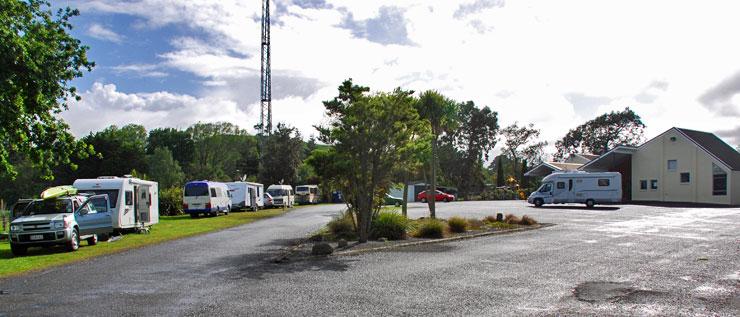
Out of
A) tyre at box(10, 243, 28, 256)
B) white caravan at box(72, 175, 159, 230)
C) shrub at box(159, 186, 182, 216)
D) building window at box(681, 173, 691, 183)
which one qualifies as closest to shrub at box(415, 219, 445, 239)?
white caravan at box(72, 175, 159, 230)

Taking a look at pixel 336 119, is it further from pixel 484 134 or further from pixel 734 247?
pixel 484 134

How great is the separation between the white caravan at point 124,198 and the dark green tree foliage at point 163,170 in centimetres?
5743

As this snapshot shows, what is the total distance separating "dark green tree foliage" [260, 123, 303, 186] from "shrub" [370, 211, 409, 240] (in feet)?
164

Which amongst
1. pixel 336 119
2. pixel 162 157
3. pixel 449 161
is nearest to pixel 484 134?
pixel 449 161

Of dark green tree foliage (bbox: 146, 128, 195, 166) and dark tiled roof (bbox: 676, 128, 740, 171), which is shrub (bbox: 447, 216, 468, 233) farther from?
dark green tree foliage (bbox: 146, 128, 195, 166)

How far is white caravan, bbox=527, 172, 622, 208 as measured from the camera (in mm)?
40062

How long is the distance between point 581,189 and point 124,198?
31176mm

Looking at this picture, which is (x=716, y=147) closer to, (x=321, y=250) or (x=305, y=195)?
(x=305, y=195)

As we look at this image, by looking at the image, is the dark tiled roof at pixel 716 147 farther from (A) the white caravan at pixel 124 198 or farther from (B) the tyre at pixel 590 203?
(A) the white caravan at pixel 124 198

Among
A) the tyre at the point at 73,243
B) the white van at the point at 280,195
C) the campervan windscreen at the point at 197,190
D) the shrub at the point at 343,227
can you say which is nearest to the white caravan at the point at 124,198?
the tyre at the point at 73,243

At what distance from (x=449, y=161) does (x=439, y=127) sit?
Result: 5248 cm

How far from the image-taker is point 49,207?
17.1 m

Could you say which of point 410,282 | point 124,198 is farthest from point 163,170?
point 410,282

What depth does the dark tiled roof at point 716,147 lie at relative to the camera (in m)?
45.8
